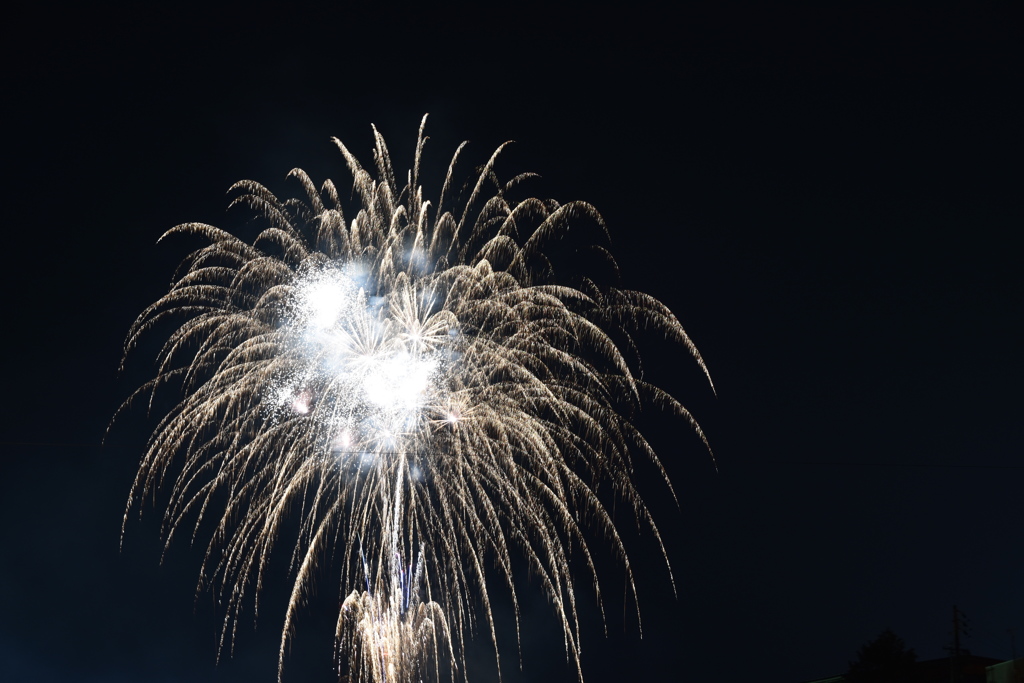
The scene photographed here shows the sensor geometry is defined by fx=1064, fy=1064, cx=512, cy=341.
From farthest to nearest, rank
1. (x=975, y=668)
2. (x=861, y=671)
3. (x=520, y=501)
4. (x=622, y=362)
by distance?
(x=975, y=668) → (x=861, y=671) → (x=520, y=501) → (x=622, y=362)

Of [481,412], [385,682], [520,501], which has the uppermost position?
[481,412]

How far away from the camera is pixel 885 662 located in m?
48.6

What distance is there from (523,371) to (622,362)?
3523 mm

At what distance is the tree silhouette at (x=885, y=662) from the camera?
158ft

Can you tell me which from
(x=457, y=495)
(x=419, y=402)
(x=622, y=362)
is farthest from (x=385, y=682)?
(x=622, y=362)

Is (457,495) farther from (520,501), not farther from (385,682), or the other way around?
(385,682)

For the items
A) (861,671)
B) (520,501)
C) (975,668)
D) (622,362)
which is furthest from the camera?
(975,668)

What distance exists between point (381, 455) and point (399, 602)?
4.35m

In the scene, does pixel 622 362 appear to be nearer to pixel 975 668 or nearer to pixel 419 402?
pixel 419 402

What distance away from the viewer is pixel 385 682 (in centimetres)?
3103

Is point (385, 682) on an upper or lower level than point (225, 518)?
lower

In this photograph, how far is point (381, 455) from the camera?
30641 millimetres

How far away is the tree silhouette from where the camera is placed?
48250 mm

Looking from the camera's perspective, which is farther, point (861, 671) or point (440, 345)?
point (861, 671)
